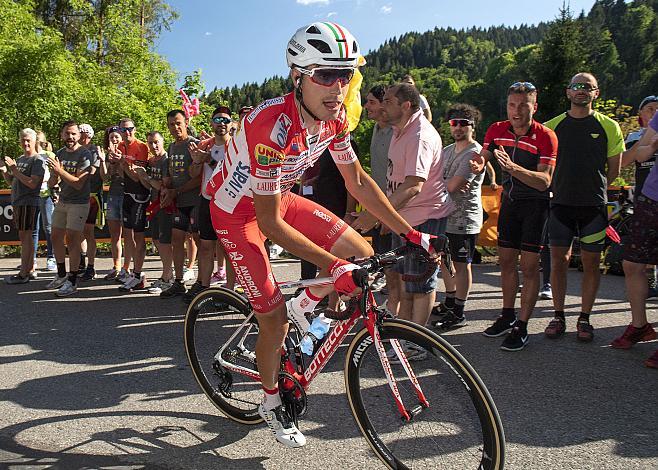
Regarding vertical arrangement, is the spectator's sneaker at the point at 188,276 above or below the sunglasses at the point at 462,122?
below

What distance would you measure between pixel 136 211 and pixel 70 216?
2.93 feet

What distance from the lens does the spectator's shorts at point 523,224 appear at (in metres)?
5.16

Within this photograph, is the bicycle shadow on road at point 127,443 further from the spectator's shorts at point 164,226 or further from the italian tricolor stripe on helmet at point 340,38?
the spectator's shorts at point 164,226

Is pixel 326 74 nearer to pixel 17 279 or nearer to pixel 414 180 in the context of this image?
pixel 414 180

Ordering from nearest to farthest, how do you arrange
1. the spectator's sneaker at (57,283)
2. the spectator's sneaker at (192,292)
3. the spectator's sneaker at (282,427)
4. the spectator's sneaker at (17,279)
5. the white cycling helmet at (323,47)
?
1. the white cycling helmet at (323,47)
2. the spectator's sneaker at (282,427)
3. the spectator's sneaker at (192,292)
4. the spectator's sneaker at (57,283)
5. the spectator's sneaker at (17,279)

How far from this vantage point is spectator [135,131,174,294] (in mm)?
7551

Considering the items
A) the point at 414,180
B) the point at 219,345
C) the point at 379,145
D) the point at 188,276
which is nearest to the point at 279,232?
the point at 219,345

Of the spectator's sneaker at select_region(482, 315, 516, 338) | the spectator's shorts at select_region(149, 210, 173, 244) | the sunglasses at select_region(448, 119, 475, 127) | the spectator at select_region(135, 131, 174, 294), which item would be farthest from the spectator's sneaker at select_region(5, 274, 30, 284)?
the spectator's sneaker at select_region(482, 315, 516, 338)

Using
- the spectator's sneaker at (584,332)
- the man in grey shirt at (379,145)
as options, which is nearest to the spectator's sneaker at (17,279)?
the man in grey shirt at (379,145)

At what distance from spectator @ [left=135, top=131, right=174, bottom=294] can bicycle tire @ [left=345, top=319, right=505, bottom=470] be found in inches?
199

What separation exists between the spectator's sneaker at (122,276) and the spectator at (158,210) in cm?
54

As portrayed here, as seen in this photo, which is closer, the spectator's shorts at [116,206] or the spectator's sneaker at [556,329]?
the spectator's sneaker at [556,329]

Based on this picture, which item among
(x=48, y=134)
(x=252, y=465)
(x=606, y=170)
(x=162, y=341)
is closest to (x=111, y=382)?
(x=162, y=341)

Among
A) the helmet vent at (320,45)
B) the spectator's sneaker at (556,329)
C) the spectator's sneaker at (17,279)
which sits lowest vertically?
the spectator's sneaker at (17,279)
